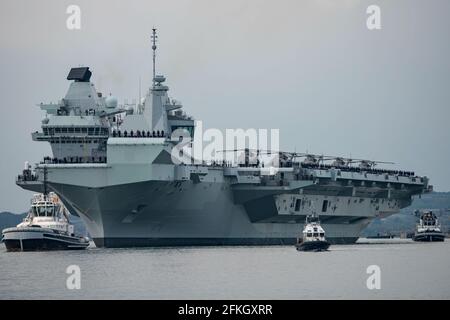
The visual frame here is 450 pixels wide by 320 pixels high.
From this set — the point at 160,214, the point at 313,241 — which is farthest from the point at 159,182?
the point at 313,241

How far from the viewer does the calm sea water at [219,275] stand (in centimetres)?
4400

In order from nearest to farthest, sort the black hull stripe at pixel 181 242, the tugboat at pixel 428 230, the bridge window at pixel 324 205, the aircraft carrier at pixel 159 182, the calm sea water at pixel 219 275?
the calm sea water at pixel 219 275, the aircraft carrier at pixel 159 182, the black hull stripe at pixel 181 242, the bridge window at pixel 324 205, the tugboat at pixel 428 230

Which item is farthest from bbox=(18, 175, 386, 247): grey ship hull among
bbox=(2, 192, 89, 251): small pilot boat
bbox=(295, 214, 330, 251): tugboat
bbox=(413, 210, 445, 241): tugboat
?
bbox=(413, 210, 445, 241): tugboat

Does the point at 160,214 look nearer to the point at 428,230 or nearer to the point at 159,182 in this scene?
the point at 159,182

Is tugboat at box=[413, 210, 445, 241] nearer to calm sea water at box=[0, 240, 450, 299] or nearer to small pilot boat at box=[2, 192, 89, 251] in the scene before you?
calm sea water at box=[0, 240, 450, 299]

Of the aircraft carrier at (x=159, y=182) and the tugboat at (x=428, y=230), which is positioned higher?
the aircraft carrier at (x=159, y=182)

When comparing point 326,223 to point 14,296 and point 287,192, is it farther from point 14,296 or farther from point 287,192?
point 14,296

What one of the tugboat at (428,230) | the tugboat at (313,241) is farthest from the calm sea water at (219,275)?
the tugboat at (428,230)

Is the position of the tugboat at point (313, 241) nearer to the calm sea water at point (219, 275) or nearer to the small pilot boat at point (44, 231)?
the calm sea water at point (219, 275)

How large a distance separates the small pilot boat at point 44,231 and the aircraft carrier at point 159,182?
3.77 ft

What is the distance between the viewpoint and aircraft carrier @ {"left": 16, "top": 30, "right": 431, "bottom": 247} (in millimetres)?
66750

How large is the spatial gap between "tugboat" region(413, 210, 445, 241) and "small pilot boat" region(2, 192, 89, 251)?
37.9 meters

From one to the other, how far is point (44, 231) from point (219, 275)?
2171 centimetres
